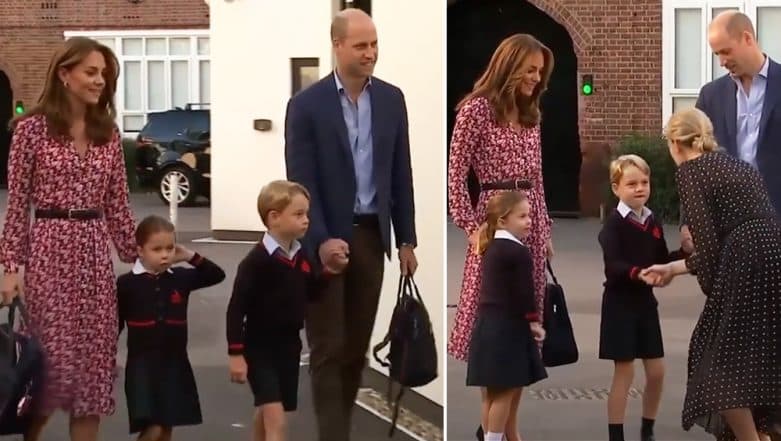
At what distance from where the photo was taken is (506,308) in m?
5.43

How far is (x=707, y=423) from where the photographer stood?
18.1ft

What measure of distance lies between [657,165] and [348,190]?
10.5 metres

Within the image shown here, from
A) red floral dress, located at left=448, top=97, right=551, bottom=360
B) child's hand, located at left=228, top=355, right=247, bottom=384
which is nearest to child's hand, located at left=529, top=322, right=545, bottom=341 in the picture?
red floral dress, located at left=448, top=97, right=551, bottom=360

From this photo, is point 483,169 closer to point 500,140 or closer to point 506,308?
point 500,140

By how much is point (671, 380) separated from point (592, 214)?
6.07 meters

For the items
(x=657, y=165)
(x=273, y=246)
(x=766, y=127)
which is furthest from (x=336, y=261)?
(x=657, y=165)

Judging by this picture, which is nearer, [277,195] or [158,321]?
[277,195]

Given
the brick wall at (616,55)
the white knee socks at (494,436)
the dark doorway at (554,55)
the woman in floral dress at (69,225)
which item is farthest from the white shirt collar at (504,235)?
the brick wall at (616,55)

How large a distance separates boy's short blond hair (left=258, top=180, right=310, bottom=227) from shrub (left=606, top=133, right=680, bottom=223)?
6.26 meters

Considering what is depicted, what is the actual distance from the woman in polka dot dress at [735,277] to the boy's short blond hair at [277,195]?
1565 mm

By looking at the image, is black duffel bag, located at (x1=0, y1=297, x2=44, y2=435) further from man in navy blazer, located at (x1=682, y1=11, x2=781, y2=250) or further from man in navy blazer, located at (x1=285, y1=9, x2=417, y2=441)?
man in navy blazer, located at (x1=682, y1=11, x2=781, y2=250)

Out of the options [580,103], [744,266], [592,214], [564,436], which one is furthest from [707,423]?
[580,103]

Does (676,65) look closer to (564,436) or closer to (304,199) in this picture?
(564,436)

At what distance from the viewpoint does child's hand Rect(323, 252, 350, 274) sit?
475 centimetres
